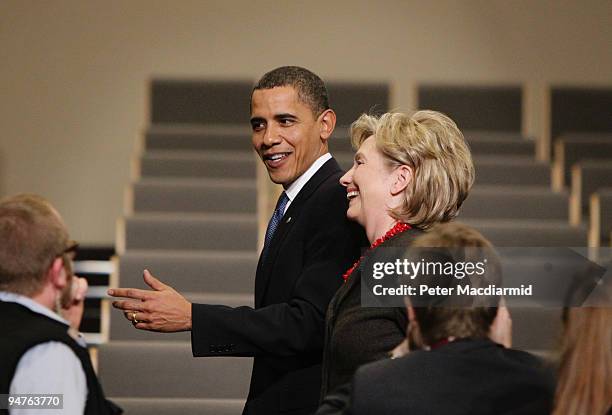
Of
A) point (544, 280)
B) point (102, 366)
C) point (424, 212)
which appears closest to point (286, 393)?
point (424, 212)

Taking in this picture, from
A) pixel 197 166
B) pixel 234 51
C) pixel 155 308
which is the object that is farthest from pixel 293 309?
pixel 234 51

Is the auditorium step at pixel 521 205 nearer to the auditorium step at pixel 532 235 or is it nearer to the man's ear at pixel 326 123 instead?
the auditorium step at pixel 532 235

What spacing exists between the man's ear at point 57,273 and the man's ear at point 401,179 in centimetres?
53

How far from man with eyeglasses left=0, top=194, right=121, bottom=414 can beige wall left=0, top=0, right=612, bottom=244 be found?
3.70 meters

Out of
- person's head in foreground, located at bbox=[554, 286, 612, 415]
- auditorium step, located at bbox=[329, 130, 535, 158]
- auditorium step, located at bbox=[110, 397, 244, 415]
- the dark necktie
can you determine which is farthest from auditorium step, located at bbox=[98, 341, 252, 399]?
auditorium step, located at bbox=[329, 130, 535, 158]

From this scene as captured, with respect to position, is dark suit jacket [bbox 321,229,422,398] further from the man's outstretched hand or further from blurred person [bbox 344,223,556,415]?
the man's outstretched hand

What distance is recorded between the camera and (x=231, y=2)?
5.32 meters

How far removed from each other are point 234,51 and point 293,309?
374cm

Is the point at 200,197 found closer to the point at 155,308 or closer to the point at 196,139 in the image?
the point at 196,139

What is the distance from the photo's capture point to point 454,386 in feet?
4.24

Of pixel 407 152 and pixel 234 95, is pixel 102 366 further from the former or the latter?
pixel 234 95

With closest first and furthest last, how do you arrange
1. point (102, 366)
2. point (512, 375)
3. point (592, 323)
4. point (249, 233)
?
point (512, 375)
point (592, 323)
point (102, 366)
point (249, 233)

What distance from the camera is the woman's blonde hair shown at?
5.23 feet

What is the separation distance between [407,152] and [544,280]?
1.14 metres
